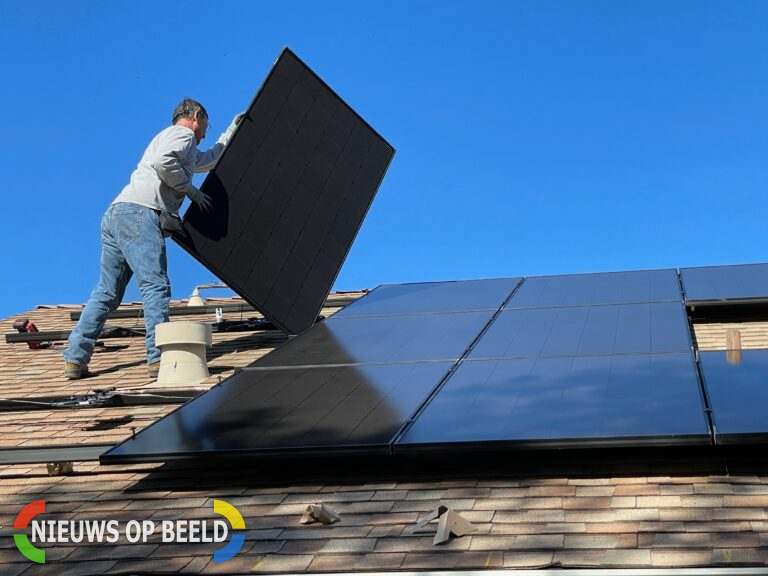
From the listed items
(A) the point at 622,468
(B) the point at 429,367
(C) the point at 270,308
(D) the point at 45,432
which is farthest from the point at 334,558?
(C) the point at 270,308

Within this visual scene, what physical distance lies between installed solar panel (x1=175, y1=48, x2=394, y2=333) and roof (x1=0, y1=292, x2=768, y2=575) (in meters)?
2.30

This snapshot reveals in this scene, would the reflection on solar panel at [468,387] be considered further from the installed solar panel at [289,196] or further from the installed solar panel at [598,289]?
the installed solar panel at [289,196]

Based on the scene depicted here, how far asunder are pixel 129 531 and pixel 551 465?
205 cm

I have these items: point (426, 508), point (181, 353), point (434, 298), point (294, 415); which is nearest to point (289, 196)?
point (434, 298)

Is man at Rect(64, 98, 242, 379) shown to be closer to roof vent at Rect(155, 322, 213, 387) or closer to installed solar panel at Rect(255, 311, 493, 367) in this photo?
roof vent at Rect(155, 322, 213, 387)

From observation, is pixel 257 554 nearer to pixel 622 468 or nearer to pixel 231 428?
pixel 231 428

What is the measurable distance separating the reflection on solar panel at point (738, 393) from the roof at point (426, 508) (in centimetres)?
25

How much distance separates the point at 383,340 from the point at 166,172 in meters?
2.17

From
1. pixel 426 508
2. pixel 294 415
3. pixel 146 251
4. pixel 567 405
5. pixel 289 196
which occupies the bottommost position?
pixel 426 508

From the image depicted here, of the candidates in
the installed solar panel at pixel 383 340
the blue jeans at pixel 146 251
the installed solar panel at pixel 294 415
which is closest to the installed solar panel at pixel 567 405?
the installed solar panel at pixel 294 415

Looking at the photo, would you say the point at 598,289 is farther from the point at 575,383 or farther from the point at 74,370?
the point at 74,370

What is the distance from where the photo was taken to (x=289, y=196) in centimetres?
906

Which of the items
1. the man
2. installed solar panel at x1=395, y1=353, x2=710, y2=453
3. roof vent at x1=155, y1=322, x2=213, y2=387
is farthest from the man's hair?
installed solar panel at x1=395, y1=353, x2=710, y2=453

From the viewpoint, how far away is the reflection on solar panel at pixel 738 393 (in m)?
4.69
